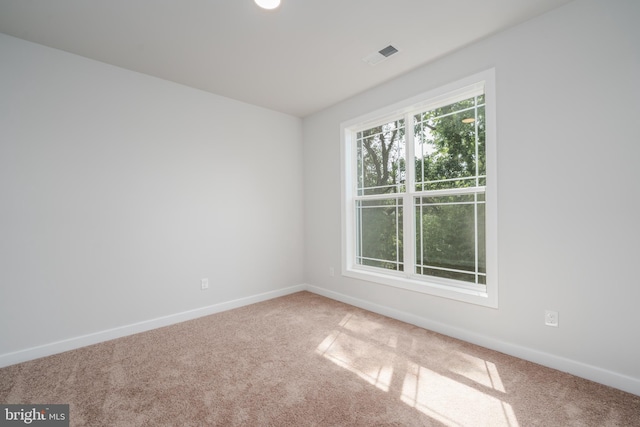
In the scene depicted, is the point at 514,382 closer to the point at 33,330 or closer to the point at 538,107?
the point at 538,107

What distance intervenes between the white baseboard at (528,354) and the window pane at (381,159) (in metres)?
1.40

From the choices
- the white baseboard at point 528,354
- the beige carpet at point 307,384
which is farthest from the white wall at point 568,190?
the beige carpet at point 307,384

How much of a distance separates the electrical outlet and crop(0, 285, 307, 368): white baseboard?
3013 mm

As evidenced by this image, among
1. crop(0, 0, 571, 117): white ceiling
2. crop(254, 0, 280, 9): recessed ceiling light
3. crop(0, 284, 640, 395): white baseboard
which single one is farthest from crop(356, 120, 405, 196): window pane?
crop(254, 0, 280, 9): recessed ceiling light

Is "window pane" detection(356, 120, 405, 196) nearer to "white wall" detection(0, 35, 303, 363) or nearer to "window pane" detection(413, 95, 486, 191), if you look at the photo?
"window pane" detection(413, 95, 486, 191)

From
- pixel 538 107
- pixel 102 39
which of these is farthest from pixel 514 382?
pixel 102 39

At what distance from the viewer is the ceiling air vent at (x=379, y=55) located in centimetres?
255

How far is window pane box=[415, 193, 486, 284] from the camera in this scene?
8.62 feet

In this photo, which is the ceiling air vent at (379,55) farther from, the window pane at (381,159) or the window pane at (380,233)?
the window pane at (380,233)

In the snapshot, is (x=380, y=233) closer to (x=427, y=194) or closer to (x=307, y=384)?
(x=427, y=194)

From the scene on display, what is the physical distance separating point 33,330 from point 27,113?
71.0 inches

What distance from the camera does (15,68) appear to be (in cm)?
230

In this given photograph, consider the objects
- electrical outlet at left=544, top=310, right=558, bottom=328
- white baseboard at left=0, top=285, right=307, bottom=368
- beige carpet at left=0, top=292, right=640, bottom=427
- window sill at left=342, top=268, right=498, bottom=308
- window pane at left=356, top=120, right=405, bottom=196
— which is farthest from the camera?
window pane at left=356, top=120, right=405, bottom=196

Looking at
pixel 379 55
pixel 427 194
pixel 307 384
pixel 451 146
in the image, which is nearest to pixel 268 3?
pixel 379 55
